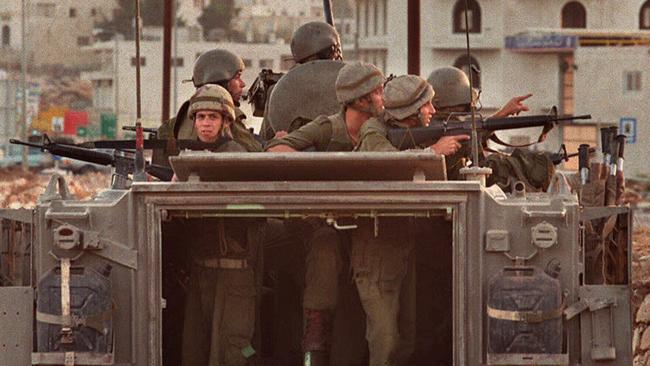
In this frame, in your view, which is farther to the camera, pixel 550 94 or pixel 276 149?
pixel 550 94

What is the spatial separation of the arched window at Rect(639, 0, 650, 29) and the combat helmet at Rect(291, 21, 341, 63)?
8723cm

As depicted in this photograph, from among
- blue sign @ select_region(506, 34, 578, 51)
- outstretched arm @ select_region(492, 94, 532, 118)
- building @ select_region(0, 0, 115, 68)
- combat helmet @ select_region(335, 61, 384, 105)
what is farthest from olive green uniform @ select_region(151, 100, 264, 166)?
building @ select_region(0, 0, 115, 68)

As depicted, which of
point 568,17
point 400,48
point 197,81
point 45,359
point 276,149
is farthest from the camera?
point 568,17

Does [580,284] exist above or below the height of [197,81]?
below

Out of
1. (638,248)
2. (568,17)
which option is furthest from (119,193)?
(568,17)

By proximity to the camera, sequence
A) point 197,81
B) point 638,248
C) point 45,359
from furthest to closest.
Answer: point 638,248, point 197,81, point 45,359

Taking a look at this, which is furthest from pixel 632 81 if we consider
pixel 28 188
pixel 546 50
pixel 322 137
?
pixel 322 137

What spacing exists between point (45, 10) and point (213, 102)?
327 feet

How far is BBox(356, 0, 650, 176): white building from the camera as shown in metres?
92.5

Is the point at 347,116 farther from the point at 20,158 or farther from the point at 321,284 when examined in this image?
the point at 20,158

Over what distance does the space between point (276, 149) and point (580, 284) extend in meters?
1.92

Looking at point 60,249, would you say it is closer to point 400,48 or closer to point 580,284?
point 580,284

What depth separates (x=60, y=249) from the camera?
458 inches

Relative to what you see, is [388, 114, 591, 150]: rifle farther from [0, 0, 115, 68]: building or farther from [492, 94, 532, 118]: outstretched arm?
[0, 0, 115, 68]: building
